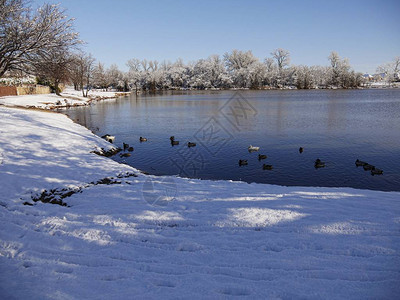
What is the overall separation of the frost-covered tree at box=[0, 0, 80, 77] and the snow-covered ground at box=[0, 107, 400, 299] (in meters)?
13.2

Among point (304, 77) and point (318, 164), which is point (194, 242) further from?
point (304, 77)

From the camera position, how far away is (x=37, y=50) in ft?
63.5

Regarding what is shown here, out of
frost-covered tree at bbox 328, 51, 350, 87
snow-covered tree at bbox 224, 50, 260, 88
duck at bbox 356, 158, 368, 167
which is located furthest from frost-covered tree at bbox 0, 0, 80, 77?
frost-covered tree at bbox 328, 51, 350, 87

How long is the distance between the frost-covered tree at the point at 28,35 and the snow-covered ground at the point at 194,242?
13.2 meters

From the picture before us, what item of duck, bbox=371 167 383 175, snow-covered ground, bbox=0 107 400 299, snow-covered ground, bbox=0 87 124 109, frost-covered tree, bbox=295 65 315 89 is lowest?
duck, bbox=371 167 383 175

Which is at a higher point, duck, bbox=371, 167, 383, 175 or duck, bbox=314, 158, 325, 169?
duck, bbox=314, 158, 325, 169

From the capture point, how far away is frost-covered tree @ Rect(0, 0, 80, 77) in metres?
17.8

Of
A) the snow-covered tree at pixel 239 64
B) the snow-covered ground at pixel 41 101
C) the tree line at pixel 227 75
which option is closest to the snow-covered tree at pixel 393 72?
the tree line at pixel 227 75

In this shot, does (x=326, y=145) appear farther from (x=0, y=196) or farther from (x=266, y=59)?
(x=266, y=59)

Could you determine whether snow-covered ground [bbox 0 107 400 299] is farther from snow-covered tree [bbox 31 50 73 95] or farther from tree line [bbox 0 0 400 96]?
tree line [bbox 0 0 400 96]

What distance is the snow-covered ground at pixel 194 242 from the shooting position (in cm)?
412

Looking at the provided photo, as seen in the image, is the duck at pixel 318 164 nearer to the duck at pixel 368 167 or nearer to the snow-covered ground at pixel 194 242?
the duck at pixel 368 167

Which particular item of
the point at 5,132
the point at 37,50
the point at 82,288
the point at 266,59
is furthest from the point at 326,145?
the point at 266,59

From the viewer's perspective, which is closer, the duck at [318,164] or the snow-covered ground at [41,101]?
the duck at [318,164]
